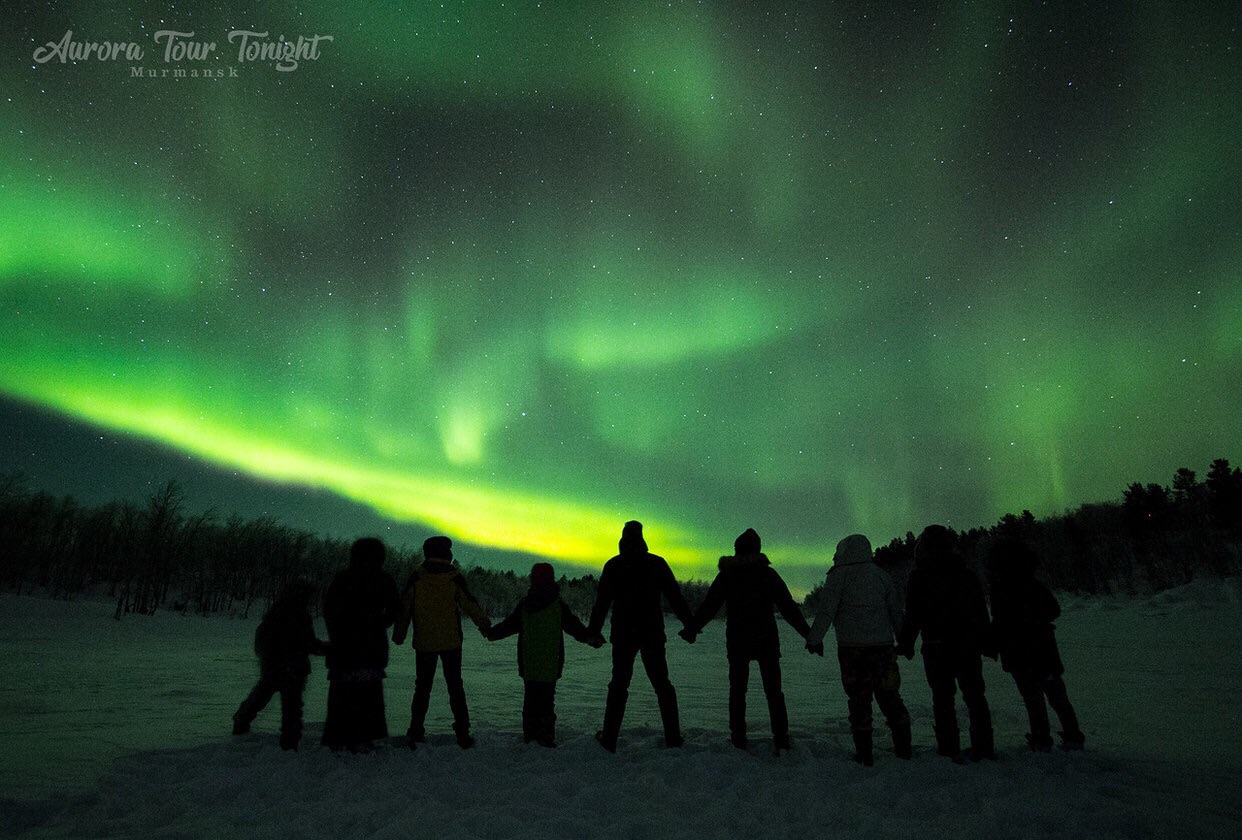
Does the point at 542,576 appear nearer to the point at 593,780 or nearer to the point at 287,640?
the point at 593,780

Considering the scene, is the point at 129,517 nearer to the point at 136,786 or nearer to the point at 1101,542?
the point at 136,786

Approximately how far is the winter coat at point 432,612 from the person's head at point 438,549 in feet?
0.76

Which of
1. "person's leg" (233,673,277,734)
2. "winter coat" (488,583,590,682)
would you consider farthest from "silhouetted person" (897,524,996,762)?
"person's leg" (233,673,277,734)

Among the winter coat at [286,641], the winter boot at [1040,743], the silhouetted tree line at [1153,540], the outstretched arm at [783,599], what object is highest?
the silhouetted tree line at [1153,540]

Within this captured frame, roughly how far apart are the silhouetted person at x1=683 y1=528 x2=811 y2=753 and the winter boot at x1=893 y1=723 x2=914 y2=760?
Result: 1.20m

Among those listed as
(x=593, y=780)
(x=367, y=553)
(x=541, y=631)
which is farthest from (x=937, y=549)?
(x=367, y=553)

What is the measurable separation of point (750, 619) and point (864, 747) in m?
1.78

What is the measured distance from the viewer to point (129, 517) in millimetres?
75625

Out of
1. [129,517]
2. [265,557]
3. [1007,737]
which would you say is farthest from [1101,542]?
[129,517]

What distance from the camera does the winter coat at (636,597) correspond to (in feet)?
25.1

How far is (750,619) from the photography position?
763 centimetres

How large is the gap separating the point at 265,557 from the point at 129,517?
56.7 feet

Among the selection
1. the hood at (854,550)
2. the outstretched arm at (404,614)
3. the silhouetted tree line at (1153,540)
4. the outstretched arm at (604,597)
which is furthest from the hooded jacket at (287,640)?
the silhouetted tree line at (1153,540)

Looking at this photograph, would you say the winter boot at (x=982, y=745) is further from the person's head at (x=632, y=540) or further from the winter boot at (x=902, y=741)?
the person's head at (x=632, y=540)
